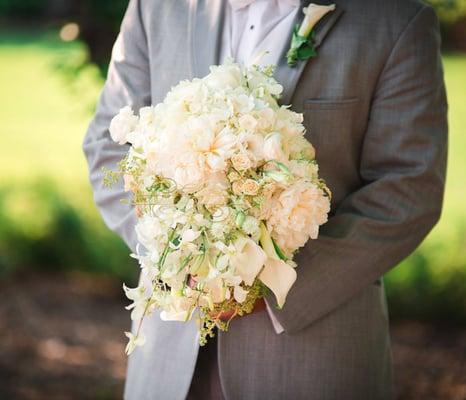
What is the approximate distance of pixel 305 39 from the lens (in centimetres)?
214

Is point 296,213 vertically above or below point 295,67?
below

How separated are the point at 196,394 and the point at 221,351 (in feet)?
0.62

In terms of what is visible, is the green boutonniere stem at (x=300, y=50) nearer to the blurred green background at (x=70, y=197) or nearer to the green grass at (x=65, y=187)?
the blurred green background at (x=70, y=197)

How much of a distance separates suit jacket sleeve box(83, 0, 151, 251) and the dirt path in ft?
7.65

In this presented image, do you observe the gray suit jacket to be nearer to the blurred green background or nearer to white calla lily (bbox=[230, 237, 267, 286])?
white calla lily (bbox=[230, 237, 267, 286])

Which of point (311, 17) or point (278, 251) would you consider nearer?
point (278, 251)

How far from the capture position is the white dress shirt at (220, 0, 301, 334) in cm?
221

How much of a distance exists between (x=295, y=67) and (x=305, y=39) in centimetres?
8

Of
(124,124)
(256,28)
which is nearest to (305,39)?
(256,28)

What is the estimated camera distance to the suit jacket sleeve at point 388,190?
214 centimetres

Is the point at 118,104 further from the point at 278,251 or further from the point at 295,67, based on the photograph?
the point at 278,251

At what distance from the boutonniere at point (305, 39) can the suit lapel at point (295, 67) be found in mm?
16

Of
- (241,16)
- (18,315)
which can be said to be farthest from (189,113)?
(18,315)

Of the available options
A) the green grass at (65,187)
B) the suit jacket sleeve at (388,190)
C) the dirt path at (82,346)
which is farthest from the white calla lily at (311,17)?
the dirt path at (82,346)
